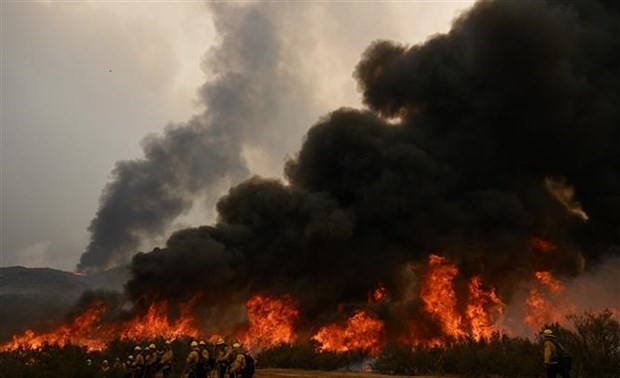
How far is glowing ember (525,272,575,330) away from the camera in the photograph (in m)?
44.2

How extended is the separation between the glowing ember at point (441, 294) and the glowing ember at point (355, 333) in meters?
4.57

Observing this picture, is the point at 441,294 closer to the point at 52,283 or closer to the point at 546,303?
the point at 546,303

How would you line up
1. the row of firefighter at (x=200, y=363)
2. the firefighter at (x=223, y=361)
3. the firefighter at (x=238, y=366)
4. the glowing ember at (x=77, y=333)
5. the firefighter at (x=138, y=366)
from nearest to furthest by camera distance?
the firefighter at (x=238, y=366) < the row of firefighter at (x=200, y=363) < the firefighter at (x=223, y=361) < the firefighter at (x=138, y=366) < the glowing ember at (x=77, y=333)

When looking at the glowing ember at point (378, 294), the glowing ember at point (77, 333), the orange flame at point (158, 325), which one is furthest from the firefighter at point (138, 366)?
the glowing ember at point (378, 294)

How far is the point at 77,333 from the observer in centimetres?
4731

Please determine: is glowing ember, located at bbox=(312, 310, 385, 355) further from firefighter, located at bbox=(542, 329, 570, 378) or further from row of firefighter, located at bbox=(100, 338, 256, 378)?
firefighter, located at bbox=(542, 329, 570, 378)

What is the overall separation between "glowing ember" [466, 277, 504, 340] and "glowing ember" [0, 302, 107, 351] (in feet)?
97.3

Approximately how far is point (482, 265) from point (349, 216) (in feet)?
39.6

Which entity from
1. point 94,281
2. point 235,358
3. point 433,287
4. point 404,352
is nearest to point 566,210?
point 433,287

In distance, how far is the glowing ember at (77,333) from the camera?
4591cm

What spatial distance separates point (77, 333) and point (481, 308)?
33.5 metres

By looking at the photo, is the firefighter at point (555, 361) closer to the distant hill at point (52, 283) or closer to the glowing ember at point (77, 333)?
the glowing ember at point (77, 333)

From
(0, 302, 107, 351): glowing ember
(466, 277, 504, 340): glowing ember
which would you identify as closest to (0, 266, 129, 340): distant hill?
(0, 302, 107, 351): glowing ember

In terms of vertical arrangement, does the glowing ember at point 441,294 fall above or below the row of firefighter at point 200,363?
above
